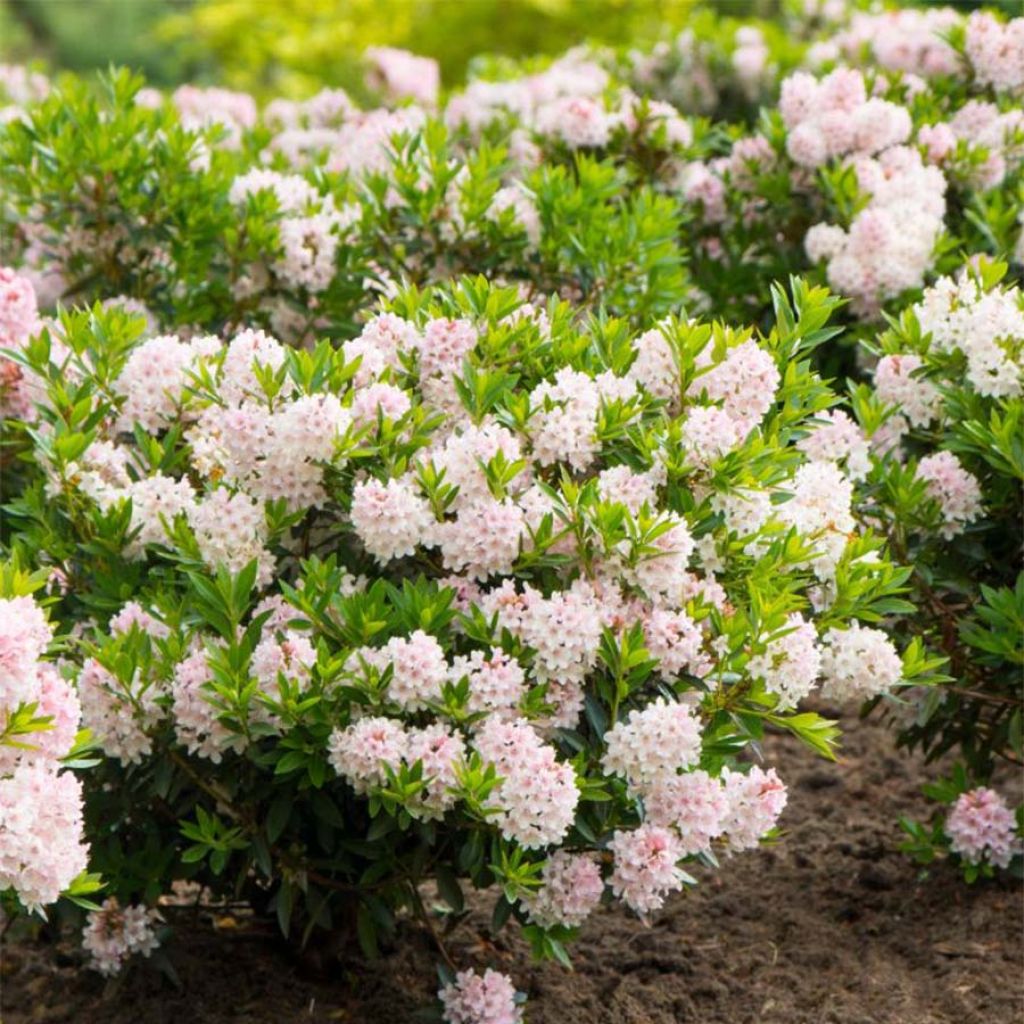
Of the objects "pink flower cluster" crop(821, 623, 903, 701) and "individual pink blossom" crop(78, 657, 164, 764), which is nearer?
"individual pink blossom" crop(78, 657, 164, 764)

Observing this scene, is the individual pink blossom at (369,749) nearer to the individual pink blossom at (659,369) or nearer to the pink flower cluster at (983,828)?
the individual pink blossom at (659,369)

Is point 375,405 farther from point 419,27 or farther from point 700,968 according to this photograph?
point 419,27

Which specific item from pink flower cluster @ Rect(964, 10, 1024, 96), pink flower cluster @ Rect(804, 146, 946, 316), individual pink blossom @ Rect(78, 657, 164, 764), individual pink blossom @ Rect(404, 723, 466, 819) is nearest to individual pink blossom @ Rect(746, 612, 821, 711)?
individual pink blossom @ Rect(404, 723, 466, 819)

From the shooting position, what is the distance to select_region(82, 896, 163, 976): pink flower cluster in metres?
3.80

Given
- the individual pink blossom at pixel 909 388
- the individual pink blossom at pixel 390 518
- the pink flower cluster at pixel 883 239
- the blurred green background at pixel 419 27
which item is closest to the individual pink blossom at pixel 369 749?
the individual pink blossom at pixel 390 518

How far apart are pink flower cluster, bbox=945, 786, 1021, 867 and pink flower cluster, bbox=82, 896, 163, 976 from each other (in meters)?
1.97

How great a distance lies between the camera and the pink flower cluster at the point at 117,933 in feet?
12.5

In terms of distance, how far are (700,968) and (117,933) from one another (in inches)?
54.9

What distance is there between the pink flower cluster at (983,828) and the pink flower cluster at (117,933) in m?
1.97

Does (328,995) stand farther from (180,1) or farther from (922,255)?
(180,1)

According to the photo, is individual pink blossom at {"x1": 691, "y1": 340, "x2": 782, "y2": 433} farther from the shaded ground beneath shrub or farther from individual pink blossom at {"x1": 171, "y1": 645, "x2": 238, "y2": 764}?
the shaded ground beneath shrub

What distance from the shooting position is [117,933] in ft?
12.5

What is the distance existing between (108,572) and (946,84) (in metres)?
3.84

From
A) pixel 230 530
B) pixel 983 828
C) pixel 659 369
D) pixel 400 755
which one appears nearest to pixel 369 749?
pixel 400 755
